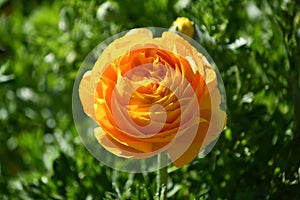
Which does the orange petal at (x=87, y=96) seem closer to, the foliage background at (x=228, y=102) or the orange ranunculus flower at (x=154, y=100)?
the orange ranunculus flower at (x=154, y=100)

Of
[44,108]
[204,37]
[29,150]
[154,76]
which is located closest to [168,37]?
[154,76]

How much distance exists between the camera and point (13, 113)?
3.67 ft

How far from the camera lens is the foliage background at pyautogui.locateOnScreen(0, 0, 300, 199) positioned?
2.47 ft

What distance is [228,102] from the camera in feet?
2.56

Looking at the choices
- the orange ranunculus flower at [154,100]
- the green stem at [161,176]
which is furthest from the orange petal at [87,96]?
the green stem at [161,176]

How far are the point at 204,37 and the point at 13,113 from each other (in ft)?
1.41

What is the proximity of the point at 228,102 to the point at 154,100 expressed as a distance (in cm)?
21

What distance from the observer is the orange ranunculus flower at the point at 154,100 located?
0.59m

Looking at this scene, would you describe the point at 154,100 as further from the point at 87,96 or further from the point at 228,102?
the point at 228,102

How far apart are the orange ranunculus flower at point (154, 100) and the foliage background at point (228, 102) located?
9 centimetres

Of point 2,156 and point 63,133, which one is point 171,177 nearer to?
point 63,133

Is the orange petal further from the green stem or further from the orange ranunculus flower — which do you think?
the green stem

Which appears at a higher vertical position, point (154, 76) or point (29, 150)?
point (154, 76)

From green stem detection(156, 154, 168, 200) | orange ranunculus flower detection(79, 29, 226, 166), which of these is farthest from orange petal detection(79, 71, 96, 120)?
green stem detection(156, 154, 168, 200)
